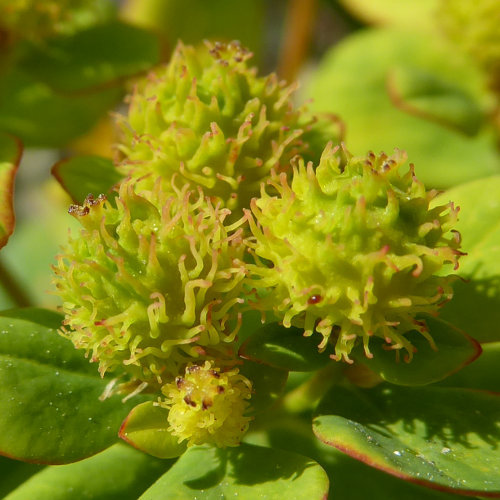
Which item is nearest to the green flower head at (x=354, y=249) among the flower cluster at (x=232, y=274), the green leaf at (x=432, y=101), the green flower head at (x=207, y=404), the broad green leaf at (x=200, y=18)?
the flower cluster at (x=232, y=274)

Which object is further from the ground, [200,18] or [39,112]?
[200,18]

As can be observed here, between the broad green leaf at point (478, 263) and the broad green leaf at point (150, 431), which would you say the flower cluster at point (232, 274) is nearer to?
the broad green leaf at point (150, 431)

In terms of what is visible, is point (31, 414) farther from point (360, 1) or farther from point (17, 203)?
point (17, 203)

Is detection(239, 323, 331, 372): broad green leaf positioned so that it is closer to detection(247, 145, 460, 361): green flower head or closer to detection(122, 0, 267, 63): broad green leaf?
detection(247, 145, 460, 361): green flower head

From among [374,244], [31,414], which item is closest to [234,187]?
[374,244]

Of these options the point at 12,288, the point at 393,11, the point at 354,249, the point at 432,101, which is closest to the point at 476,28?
the point at 432,101

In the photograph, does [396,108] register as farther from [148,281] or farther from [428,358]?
[148,281]

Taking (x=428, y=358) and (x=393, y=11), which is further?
(x=393, y=11)
